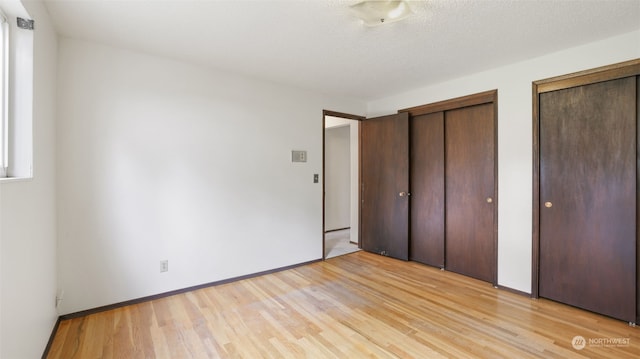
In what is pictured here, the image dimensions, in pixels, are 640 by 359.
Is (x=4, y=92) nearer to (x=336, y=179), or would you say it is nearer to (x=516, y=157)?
(x=516, y=157)

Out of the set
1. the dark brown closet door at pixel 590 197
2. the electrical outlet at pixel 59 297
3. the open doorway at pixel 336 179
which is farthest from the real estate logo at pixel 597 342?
the electrical outlet at pixel 59 297

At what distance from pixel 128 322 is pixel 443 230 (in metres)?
3.46

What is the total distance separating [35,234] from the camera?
1.77 m

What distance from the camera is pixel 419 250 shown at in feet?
13.0

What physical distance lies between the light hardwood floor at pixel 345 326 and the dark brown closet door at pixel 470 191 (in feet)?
1.21

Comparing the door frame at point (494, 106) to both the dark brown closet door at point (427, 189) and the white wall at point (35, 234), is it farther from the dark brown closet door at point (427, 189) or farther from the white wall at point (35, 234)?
the white wall at point (35, 234)

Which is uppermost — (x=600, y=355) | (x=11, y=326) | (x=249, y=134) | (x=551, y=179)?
(x=249, y=134)

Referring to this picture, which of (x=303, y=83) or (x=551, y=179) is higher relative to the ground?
(x=303, y=83)

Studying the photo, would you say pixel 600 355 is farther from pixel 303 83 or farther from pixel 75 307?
pixel 75 307

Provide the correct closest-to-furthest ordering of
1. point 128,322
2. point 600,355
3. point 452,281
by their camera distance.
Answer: point 600,355 → point 128,322 → point 452,281

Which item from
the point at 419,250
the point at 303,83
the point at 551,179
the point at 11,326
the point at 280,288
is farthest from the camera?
the point at 419,250

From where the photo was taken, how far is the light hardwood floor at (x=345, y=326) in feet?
6.53

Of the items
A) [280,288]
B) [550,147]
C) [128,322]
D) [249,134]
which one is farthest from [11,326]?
[550,147]

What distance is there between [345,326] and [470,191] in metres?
2.22
